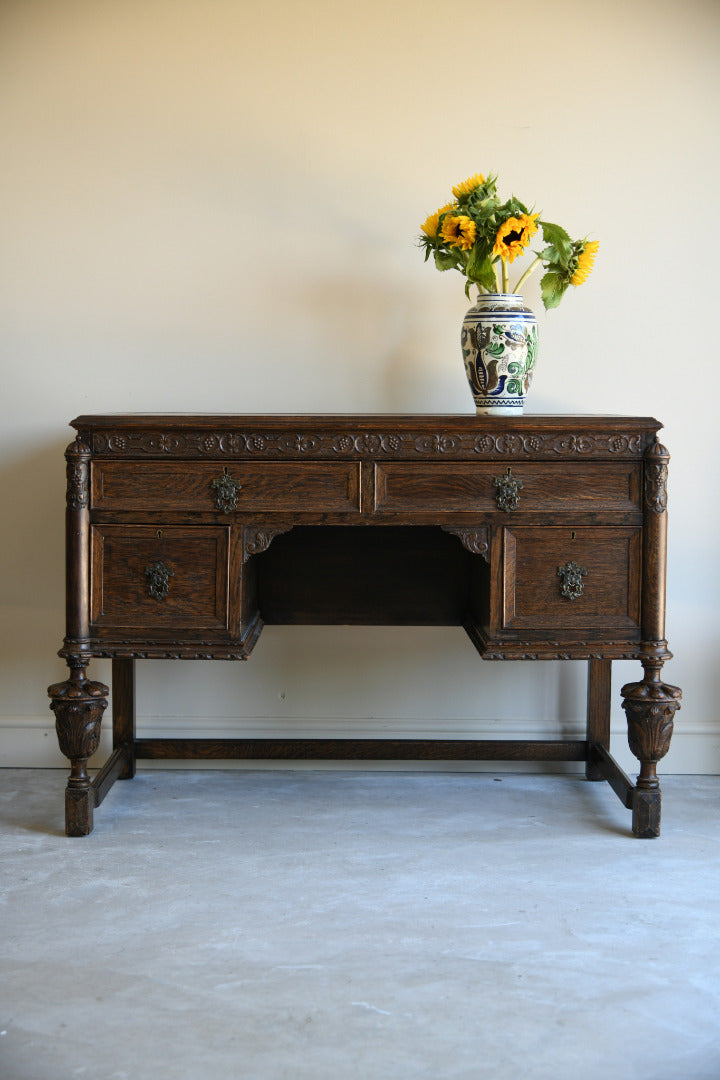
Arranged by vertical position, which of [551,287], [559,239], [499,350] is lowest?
[499,350]

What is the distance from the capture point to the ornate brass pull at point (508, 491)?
235cm

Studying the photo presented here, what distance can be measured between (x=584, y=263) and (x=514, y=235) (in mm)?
252

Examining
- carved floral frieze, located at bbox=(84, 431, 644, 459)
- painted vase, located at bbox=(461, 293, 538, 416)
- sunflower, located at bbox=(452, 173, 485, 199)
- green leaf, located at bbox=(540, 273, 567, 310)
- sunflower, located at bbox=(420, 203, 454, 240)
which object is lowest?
carved floral frieze, located at bbox=(84, 431, 644, 459)

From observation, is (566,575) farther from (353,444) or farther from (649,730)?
(353,444)

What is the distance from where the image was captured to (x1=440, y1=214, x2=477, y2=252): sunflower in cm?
250

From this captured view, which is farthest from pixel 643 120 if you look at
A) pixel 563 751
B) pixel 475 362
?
pixel 563 751

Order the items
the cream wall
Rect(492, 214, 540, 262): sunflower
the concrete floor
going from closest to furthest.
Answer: the concrete floor → Rect(492, 214, 540, 262): sunflower → the cream wall

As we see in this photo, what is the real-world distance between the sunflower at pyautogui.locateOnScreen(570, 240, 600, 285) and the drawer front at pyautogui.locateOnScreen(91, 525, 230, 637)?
1.08 m

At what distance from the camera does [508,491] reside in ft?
7.71

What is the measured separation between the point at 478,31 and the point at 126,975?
244 cm

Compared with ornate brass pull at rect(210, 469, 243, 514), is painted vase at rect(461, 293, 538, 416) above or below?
above

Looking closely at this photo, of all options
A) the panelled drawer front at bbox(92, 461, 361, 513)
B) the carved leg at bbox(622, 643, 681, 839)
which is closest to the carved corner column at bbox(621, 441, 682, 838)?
the carved leg at bbox(622, 643, 681, 839)

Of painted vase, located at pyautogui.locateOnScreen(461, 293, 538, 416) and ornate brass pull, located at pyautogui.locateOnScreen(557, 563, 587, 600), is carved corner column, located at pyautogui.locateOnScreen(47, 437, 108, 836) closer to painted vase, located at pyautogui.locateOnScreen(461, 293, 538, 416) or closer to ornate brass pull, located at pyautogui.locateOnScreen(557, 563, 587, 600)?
painted vase, located at pyautogui.locateOnScreen(461, 293, 538, 416)

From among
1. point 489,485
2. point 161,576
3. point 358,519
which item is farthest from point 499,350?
point 161,576
